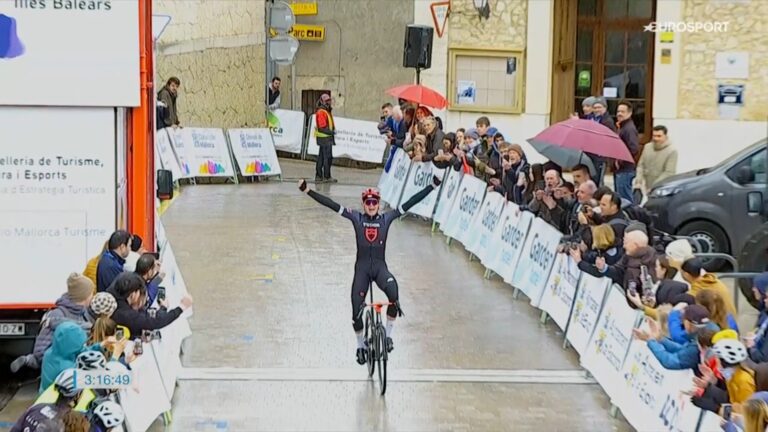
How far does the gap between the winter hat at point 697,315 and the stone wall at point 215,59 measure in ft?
60.3

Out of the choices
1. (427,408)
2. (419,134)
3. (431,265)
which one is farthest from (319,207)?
(427,408)

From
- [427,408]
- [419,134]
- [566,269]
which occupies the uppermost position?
[419,134]

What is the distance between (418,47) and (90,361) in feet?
62.0

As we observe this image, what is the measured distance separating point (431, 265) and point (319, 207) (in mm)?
5510

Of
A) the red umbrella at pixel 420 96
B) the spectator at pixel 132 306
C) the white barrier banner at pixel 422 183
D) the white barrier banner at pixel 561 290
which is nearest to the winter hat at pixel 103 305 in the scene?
the spectator at pixel 132 306

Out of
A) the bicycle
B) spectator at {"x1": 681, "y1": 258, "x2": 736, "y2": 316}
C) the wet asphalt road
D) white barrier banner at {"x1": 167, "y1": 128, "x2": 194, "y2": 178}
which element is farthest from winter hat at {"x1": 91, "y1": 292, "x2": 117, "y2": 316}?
white barrier banner at {"x1": 167, "y1": 128, "x2": 194, "y2": 178}

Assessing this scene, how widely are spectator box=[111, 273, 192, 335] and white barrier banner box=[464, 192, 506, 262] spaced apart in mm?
7194

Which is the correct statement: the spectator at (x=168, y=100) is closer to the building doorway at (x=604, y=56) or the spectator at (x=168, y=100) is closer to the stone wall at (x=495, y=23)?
the stone wall at (x=495, y=23)

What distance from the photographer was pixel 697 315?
8.07m

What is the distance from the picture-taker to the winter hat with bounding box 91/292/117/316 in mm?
7988

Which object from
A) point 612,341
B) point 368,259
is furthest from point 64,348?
point 612,341

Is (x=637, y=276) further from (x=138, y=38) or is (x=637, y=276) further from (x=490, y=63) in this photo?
(x=490, y=63)

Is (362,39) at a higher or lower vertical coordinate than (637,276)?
higher

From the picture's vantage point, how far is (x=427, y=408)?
33.2 ft
